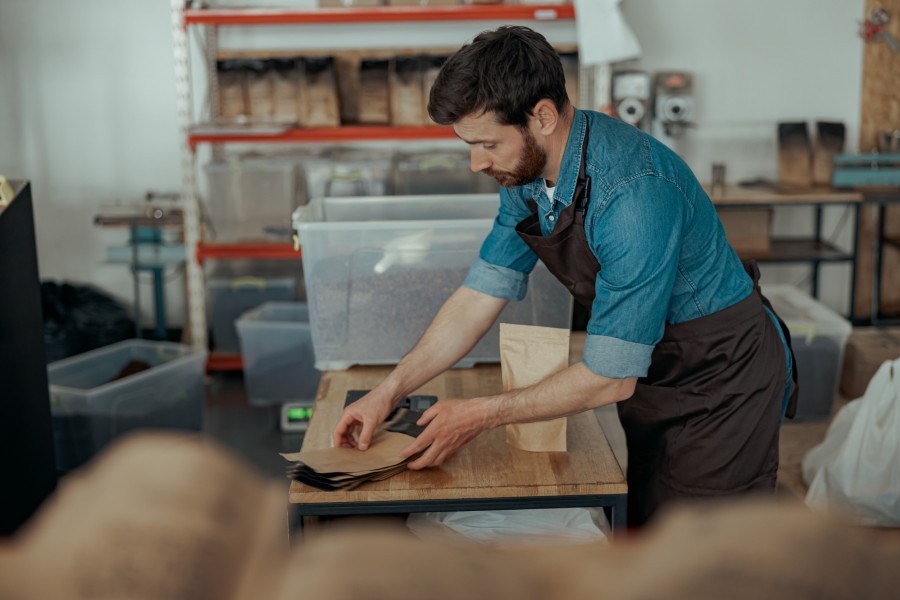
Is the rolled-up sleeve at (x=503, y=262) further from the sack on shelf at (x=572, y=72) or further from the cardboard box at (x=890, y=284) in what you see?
the cardboard box at (x=890, y=284)

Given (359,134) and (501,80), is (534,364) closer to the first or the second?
(501,80)

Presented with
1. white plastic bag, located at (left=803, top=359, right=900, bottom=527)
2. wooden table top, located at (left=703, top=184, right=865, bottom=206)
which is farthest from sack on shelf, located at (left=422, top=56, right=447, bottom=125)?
white plastic bag, located at (left=803, top=359, right=900, bottom=527)

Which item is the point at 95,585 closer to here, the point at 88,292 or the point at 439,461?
the point at 439,461

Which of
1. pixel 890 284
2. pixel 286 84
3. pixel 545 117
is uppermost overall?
pixel 286 84

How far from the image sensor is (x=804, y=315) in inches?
155

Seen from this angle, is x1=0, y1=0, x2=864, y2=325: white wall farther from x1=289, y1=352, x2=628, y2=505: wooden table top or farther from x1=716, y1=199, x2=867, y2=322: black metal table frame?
x1=289, y1=352, x2=628, y2=505: wooden table top

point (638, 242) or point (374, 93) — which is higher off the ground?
point (374, 93)

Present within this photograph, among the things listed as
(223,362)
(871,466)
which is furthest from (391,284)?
(223,362)

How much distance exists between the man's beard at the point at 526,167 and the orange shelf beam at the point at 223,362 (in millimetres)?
2931

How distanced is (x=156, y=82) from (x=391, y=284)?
9.31 ft

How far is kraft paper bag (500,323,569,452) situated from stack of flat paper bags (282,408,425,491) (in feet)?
0.62

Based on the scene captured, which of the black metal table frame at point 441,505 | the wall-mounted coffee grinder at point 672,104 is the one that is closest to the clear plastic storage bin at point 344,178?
the wall-mounted coffee grinder at point 672,104

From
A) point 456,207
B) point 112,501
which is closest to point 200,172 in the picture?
point 456,207

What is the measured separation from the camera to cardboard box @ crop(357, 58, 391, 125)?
442 cm
